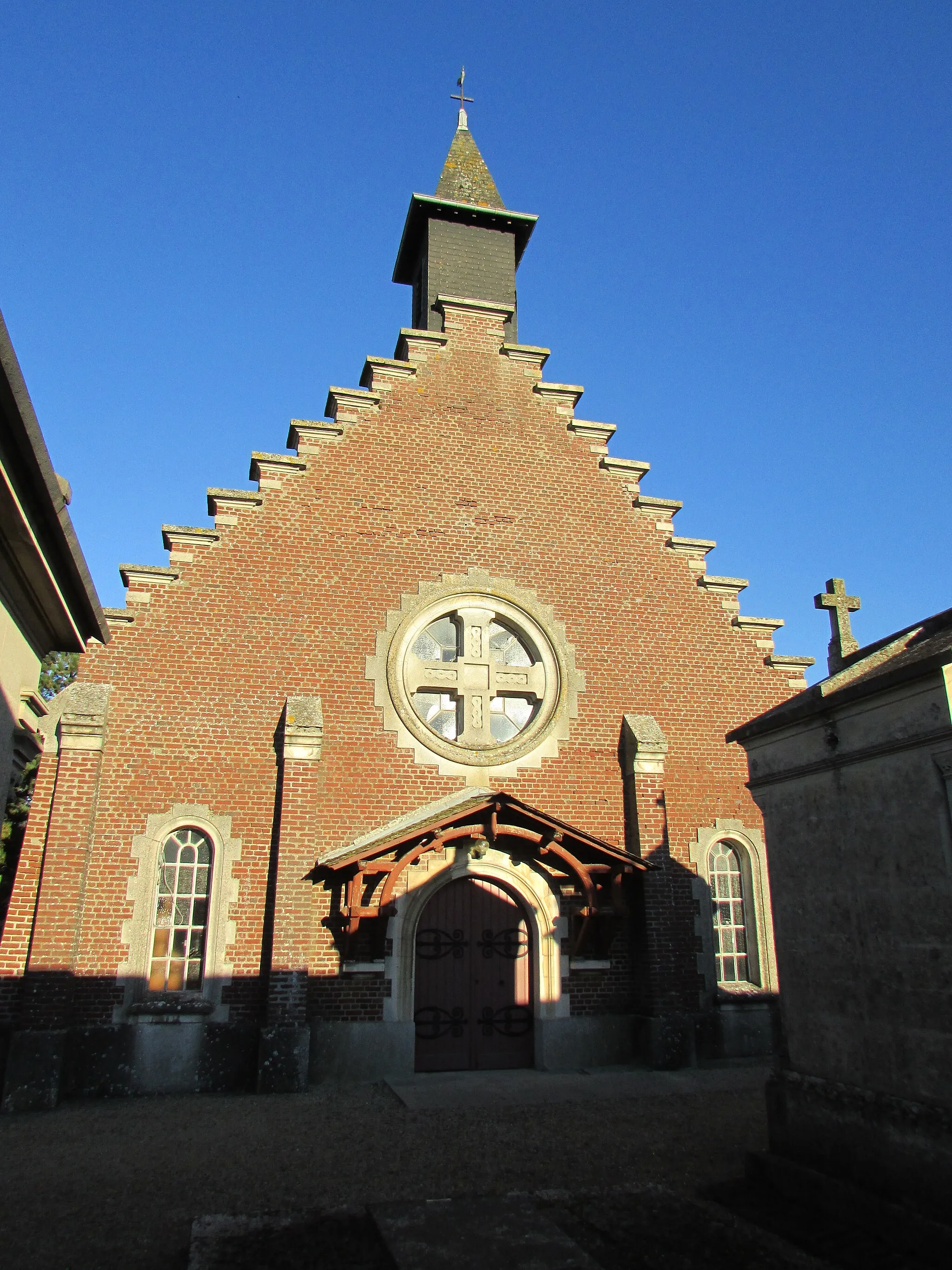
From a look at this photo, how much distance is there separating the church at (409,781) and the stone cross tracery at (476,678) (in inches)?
2.2

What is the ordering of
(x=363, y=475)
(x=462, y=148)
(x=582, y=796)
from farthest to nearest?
(x=462, y=148) → (x=363, y=475) → (x=582, y=796)

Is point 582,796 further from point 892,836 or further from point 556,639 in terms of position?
point 892,836

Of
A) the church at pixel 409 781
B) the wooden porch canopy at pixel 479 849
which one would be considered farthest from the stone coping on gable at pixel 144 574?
the wooden porch canopy at pixel 479 849

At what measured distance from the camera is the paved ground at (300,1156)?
6.32 metres

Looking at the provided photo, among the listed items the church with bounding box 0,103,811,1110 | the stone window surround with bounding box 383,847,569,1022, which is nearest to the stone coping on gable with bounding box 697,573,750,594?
the church with bounding box 0,103,811,1110

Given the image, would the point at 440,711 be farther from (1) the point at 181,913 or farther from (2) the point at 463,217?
(2) the point at 463,217

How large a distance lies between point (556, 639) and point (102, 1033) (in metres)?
8.01

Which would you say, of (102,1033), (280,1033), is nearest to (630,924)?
(280,1033)

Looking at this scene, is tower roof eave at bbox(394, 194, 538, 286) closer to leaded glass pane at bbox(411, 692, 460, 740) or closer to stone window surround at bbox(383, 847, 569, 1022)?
leaded glass pane at bbox(411, 692, 460, 740)

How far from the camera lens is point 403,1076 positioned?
1152cm

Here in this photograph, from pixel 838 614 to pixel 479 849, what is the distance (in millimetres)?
6748

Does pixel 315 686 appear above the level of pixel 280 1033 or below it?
above

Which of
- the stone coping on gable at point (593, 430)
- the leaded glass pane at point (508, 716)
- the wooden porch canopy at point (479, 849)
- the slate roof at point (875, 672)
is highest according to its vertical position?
the stone coping on gable at point (593, 430)

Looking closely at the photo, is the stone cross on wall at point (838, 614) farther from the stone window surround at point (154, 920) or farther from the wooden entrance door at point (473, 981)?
the stone window surround at point (154, 920)
